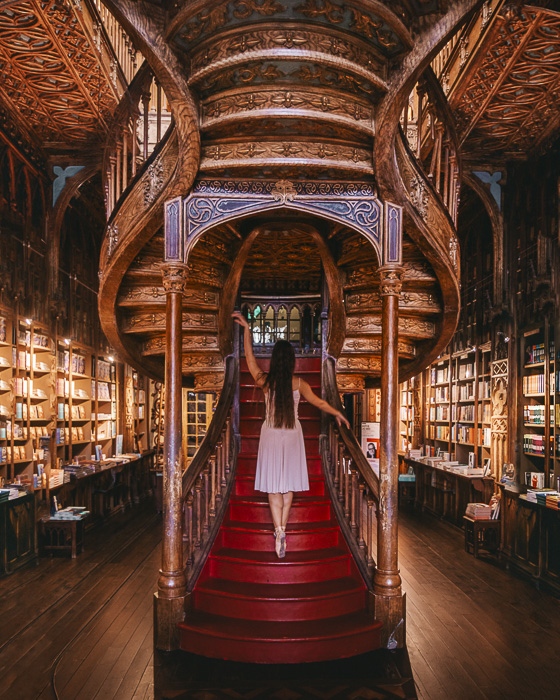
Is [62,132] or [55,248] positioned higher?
[62,132]

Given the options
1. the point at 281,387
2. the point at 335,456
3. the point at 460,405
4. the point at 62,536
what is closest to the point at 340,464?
the point at 335,456

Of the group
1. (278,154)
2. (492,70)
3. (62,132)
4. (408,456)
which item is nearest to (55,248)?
(62,132)

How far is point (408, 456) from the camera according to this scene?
10.6m

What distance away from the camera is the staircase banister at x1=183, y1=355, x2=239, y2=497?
4509mm

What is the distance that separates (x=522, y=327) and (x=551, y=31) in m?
2.92

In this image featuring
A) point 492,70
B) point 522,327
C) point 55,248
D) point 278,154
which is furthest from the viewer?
point 55,248

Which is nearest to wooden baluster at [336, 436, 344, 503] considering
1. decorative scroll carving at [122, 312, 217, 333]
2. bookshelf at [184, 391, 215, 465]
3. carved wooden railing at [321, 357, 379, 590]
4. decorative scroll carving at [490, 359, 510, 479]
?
carved wooden railing at [321, 357, 379, 590]

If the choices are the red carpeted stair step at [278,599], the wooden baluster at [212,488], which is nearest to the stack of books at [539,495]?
the red carpeted stair step at [278,599]

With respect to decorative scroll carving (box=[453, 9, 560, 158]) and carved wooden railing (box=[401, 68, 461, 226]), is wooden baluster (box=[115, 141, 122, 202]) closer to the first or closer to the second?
carved wooden railing (box=[401, 68, 461, 226])

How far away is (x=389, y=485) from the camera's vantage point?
432 cm

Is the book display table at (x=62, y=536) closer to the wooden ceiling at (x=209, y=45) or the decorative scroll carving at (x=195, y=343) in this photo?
the decorative scroll carving at (x=195, y=343)

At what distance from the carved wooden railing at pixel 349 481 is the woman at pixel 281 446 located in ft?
1.37

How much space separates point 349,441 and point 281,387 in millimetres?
801

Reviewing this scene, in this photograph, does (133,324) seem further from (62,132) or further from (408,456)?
(408,456)
